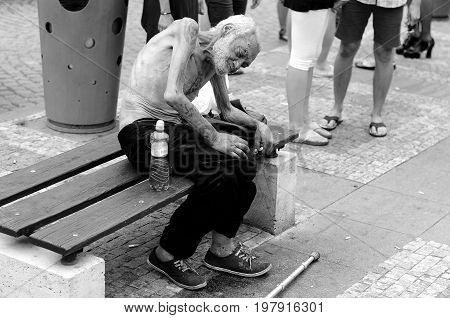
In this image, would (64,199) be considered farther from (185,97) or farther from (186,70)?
(186,70)

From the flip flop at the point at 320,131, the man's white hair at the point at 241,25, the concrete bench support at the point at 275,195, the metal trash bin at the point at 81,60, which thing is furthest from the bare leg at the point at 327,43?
the man's white hair at the point at 241,25

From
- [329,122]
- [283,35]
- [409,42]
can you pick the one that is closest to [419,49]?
[409,42]

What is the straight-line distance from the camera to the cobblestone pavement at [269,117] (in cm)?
471

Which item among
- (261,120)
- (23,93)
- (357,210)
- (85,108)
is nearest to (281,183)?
(261,120)

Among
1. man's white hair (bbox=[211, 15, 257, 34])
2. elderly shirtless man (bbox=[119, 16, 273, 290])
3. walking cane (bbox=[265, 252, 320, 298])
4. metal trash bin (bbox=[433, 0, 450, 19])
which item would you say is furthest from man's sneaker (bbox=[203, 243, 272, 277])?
metal trash bin (bbox=[433, 0, 450, 19])

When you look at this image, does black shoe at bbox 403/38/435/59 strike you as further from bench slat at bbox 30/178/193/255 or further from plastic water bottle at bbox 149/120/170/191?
plastic water bottle at bbox 149/120/170/191

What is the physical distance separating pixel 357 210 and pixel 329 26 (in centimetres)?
341

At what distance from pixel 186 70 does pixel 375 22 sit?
2.80 metres

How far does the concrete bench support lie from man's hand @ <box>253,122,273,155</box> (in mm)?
237

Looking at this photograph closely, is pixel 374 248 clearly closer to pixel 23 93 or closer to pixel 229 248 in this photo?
pixel 229 248

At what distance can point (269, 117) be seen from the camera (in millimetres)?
7191

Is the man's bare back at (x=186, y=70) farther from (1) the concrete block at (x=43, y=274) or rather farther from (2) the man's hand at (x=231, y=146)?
(1) the concrete block at (x=43, y=274)

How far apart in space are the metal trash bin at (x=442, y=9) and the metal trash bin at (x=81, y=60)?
6.22 metres
